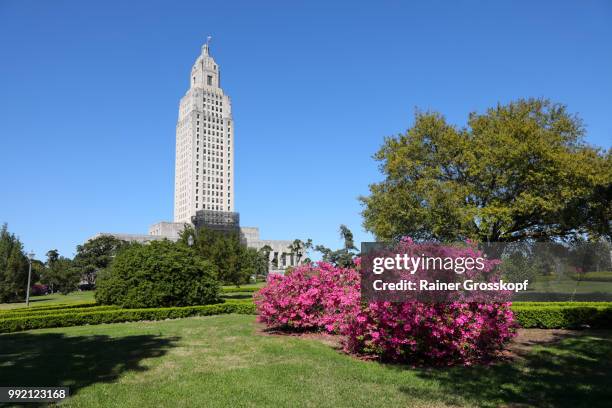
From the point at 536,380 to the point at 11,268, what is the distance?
150 feet

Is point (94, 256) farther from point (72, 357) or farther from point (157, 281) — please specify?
point (72, 357)

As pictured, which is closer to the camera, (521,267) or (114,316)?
(114,316)

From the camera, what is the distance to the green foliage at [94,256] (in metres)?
77.4

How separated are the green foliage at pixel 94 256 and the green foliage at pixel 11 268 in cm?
3172

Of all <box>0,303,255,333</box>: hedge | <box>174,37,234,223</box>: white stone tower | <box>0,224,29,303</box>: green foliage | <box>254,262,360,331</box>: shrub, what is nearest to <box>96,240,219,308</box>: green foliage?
<box>0,303,255,333</box>: hedge

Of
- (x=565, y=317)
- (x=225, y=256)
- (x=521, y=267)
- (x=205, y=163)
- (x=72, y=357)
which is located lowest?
(x=72, y=357)

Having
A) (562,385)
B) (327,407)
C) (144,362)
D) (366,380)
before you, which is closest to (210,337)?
(144,362)

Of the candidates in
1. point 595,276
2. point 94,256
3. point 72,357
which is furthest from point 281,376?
point 94,256

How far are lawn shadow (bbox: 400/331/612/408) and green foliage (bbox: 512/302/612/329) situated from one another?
14.3 feet

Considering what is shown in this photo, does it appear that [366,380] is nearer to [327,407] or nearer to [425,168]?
[327,407]

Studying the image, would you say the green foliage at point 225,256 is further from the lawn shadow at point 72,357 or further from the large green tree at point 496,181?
the lawn shadow at point 72,357

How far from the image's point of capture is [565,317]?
15.8m

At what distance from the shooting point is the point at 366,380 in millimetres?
8391

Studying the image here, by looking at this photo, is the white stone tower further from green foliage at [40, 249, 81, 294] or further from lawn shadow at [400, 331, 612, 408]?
lawn shadow at [400, 331, 612, 408]
